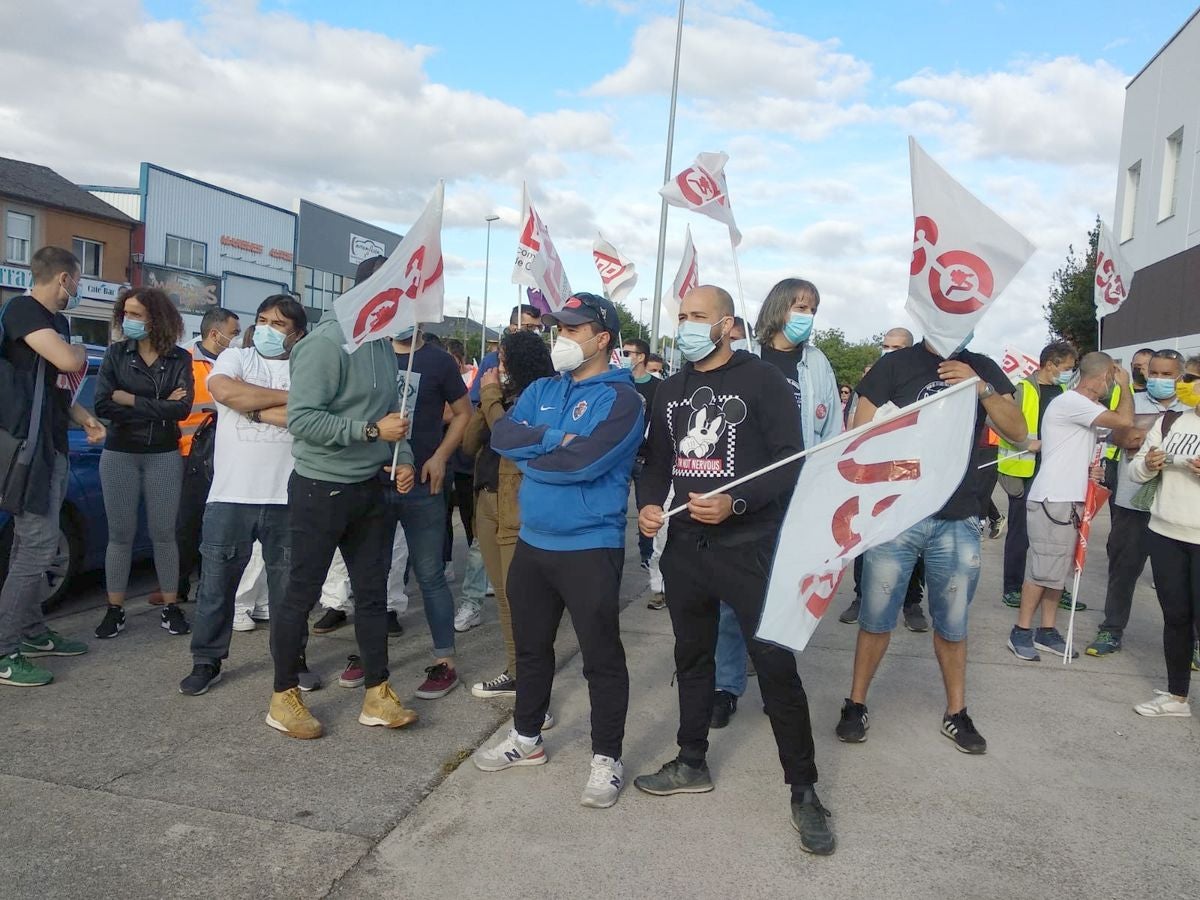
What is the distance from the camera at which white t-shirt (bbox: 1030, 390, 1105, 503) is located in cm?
610

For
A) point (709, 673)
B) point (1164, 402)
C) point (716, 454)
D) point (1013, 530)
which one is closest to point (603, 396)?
point (716, 454)

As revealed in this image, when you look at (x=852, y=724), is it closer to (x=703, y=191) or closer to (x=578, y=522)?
(x=578, y=522)

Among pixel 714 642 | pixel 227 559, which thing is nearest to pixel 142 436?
pixel 227 559

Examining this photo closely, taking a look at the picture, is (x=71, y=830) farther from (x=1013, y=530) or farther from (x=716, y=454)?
(x=1013, y=530)

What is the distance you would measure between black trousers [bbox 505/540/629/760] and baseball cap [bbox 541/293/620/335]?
91 centimetres

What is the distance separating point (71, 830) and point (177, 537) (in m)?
3.00

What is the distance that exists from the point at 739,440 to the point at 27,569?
3.58 metres

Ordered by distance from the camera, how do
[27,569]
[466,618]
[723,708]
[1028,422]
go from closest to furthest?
[723,708] → [27,569] → [466,618] → [1028,422]

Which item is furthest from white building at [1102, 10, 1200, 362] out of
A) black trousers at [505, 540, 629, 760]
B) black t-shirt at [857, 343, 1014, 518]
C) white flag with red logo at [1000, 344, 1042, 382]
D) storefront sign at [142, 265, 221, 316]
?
storefront sign at [142, 265, 221, 316]

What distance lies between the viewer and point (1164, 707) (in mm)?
4941

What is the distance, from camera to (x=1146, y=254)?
20156 mm

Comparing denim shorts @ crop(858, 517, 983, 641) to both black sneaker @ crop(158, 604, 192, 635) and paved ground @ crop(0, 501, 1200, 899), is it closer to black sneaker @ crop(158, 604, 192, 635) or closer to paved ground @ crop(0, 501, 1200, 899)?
paved ground @ crop(0, 501, 1200, 899)

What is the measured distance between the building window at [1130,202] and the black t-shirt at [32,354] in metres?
22.1

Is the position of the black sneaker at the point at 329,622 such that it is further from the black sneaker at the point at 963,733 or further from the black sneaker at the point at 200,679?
the black sneaker at the point at 963,733
